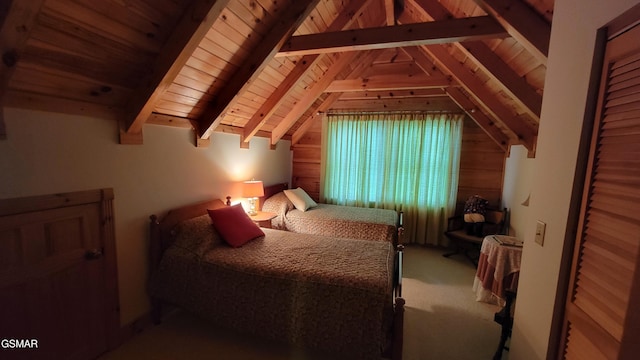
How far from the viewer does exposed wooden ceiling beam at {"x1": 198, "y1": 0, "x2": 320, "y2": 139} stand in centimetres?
212

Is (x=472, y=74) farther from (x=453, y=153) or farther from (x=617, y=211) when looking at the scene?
(x=617, y=211)

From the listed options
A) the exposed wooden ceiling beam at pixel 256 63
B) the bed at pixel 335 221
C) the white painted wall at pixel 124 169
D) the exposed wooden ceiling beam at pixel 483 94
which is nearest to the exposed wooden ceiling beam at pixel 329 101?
the exposed wooden ceiling beam at pixel 483 94

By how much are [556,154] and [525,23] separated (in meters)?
1.05

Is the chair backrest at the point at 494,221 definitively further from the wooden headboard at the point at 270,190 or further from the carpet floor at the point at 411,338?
the wooden headboard at the point at 270,190

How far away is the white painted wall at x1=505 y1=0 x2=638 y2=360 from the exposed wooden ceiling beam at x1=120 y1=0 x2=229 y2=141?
1806 mm

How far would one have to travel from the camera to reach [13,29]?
1.14m

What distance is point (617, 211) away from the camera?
905mm

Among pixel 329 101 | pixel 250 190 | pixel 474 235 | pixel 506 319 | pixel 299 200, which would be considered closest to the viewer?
pixel 506 319

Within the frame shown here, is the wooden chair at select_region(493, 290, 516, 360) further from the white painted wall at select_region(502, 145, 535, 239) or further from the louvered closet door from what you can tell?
the white painted wall at select_region(502, 145, 535, 239)

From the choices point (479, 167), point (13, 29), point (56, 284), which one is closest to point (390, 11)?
point (479, 167)

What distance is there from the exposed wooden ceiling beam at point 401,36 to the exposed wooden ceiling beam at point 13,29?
1.59m

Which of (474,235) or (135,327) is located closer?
(135,327)

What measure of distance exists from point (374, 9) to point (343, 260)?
297 centimetres

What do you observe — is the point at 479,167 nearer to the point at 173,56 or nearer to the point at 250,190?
the point at 250,190
